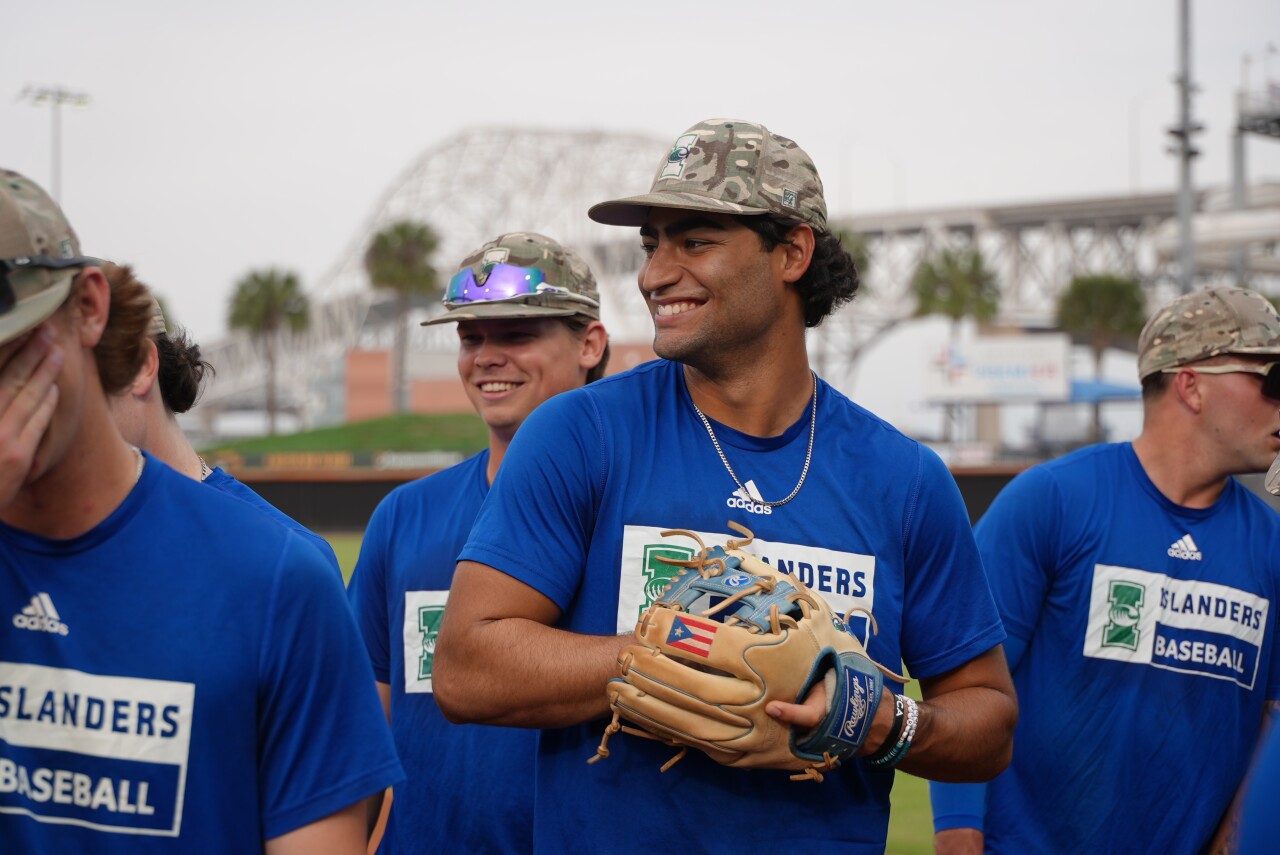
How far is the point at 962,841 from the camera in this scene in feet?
11.8

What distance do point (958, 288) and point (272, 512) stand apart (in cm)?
6887

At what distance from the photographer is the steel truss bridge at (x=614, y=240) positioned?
65.3 meters

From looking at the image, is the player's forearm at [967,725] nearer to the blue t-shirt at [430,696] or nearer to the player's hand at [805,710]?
the player's hand at [805,710]

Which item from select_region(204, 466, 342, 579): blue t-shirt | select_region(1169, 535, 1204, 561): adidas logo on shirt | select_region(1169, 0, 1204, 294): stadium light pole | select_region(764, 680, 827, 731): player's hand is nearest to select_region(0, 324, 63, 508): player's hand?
select_region(204, 466, 342, 579): blue t-shirt

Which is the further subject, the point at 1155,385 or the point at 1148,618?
the point at 1155,385

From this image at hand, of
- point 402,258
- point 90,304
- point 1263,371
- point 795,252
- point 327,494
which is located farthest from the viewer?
point 402,258

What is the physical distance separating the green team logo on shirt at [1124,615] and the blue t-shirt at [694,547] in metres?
0.91

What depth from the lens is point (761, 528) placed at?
269 cm

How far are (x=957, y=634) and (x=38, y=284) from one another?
1.89 m

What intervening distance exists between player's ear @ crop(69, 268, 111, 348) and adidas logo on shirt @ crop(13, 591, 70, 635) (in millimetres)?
388

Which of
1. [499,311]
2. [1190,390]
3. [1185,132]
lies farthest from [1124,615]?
[1185,132]

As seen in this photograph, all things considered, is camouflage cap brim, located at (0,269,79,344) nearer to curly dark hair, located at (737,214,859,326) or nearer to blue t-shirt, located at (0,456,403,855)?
blue t-shirt, located at (0,456,403,855)

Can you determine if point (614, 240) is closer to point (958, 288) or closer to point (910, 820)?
point (958, 288)

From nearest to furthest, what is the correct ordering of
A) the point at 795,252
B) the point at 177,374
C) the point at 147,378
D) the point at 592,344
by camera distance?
1. the point at 147,378
2. the point at 795,252
3. the point at 177,374
4. the point at 592,344
